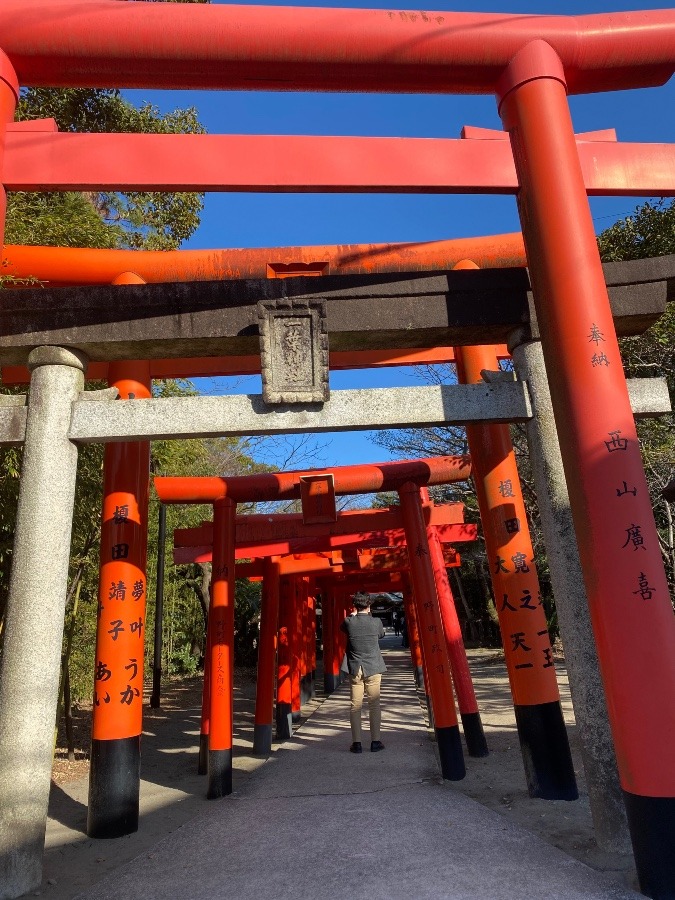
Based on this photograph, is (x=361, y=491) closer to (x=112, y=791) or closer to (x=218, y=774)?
(x=218, y=774)

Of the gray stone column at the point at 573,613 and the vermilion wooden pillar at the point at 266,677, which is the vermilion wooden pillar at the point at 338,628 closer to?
the vermilion wooden pillar at the point at 266,677

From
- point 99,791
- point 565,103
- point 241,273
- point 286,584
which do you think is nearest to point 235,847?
point 99,791

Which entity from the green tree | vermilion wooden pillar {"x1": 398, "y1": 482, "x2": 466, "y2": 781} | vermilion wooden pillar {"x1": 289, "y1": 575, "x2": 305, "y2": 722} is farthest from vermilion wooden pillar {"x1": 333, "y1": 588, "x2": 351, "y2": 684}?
vermilion wooden pillar {"x1": 398, "y1": 482, "x2": 466, "y2": 781}

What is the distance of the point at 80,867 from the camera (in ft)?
13.4

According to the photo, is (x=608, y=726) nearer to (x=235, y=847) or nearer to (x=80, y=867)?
(x=235, y=847)

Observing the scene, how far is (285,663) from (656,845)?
8.26 meters

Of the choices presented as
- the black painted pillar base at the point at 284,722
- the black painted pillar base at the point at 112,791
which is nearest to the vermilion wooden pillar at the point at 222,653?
the black painted pillar base at the point at 112,791

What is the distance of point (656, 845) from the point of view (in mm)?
2967

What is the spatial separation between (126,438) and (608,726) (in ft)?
11.1

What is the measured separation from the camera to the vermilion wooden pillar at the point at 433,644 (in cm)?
596

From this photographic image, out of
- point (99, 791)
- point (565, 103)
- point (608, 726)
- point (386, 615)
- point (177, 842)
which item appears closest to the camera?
point (608, 726)

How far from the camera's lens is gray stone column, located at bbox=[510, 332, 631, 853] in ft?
11.9

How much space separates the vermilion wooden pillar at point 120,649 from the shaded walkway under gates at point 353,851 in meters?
0.34

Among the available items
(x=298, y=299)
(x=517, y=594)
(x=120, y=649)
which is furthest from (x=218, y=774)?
(x=298, y=299)
